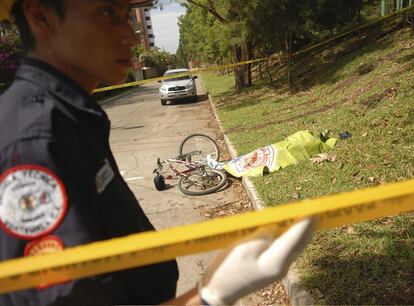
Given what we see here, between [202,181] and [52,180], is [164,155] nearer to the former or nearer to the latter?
[202,181]

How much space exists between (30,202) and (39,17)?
48 centimetres

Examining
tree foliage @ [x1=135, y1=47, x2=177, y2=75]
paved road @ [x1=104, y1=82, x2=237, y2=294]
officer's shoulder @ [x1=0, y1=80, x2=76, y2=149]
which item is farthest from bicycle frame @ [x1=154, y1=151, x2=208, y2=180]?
tree foliage @ [x1=135, y1=47, x2=177, y2=75]

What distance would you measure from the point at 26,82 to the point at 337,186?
13.7ft

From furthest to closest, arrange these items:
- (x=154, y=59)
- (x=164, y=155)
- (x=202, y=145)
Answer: (x=154, y=59) < (x=164, y=155) < (x=202, y=145)

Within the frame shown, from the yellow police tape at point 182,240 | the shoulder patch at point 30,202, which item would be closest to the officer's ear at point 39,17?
the shoulder patch at point 30,202

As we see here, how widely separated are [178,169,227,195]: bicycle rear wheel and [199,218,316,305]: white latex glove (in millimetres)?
A: 5100

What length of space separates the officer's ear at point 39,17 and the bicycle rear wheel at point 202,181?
200 inches

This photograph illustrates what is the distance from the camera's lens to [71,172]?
90cm

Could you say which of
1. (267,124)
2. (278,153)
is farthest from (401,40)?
(278,153)

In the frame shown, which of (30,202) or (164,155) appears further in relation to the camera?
(164,155)

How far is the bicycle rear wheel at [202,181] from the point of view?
6113 millimetres

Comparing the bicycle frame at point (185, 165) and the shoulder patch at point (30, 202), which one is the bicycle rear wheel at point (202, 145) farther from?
the shoulder patch at point (30, 202)

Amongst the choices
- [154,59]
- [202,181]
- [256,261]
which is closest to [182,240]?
[256,261]

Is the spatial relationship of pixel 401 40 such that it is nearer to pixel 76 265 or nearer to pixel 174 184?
pixel 174 184
